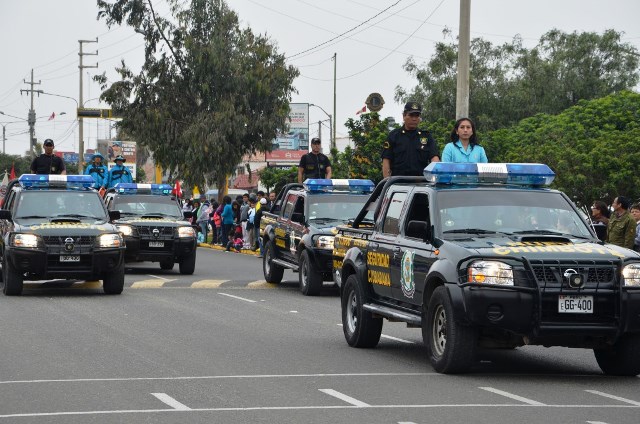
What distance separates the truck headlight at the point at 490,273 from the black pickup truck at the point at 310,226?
10.2 meters

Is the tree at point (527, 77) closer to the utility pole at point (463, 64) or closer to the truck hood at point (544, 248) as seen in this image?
the utility pole at point (463, 64)

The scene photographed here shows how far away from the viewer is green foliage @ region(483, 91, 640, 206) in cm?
4484

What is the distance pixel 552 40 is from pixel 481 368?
68.6 metres

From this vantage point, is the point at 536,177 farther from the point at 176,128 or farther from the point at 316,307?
the point at 176,128

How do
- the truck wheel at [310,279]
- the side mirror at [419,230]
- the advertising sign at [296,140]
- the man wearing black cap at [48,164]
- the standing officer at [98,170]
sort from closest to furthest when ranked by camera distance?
1. the side mirror at [419,230]
2. the truck wheel at [310,279]
3. the man wearing black cap at [48,164]
4. the standing officer at [98,170]
5. the advertising sign at [296,140]

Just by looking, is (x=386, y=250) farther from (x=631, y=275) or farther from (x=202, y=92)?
(x=202, y=92)

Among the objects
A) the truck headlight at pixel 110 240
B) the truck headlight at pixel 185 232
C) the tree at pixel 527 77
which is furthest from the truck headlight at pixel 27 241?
the tree at pixel 527 77

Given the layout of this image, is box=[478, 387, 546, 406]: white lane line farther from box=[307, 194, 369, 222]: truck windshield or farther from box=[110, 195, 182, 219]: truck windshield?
box=[110, 195, 182, 219]: truck windshield

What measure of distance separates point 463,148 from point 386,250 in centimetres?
231

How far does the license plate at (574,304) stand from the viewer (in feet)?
35.6

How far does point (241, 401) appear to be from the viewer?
988cm

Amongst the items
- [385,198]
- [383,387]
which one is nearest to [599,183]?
[385,198]

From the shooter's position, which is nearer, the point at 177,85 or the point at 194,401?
the point at 194,401

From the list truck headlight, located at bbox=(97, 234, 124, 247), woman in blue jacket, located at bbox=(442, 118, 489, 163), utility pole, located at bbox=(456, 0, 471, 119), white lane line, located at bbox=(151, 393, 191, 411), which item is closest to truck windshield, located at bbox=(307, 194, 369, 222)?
utility pole, located at bbox=(456, 0, 471, 119)
